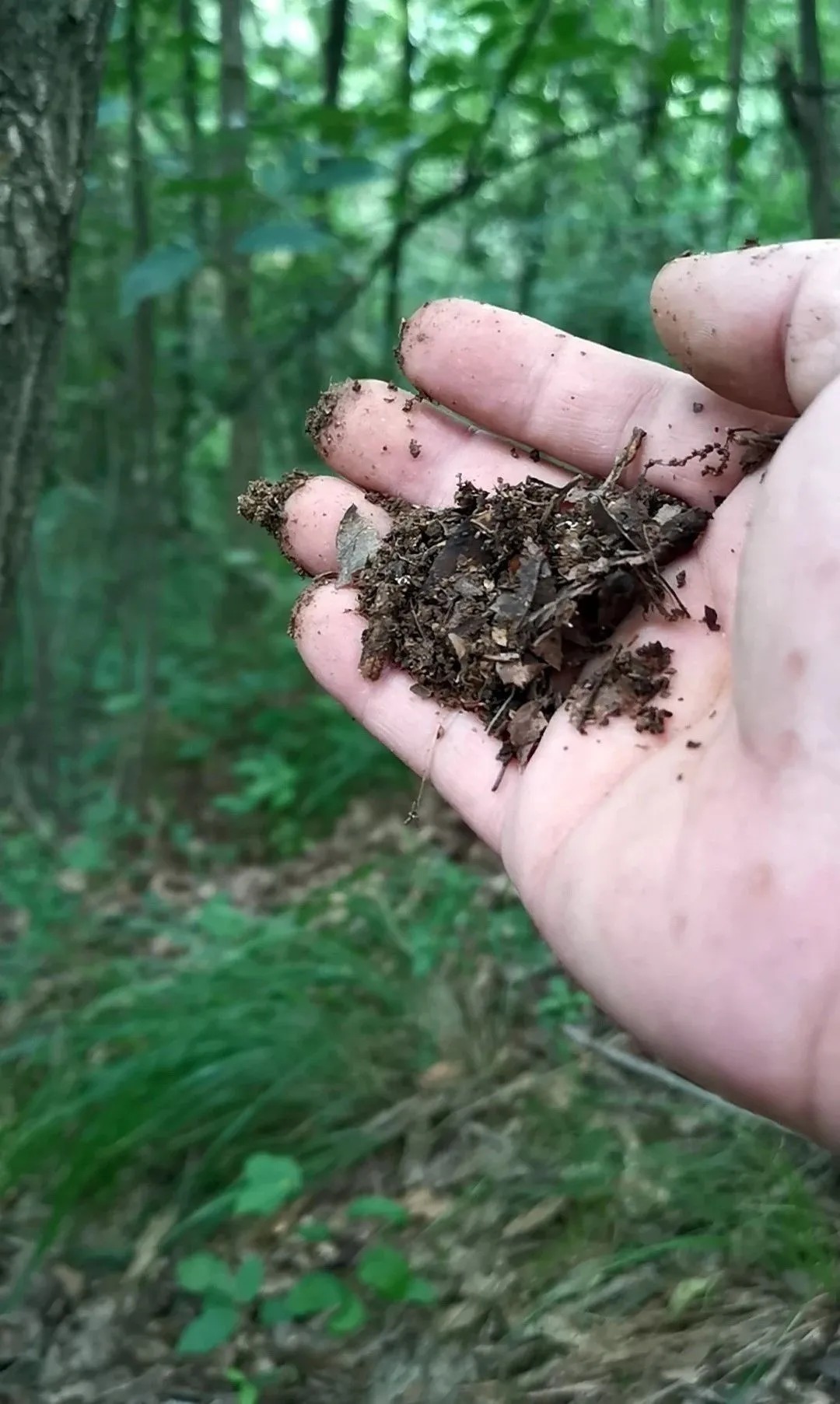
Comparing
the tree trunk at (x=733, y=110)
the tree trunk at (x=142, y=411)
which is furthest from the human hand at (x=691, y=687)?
the tree trunk at (x=142, y=411)

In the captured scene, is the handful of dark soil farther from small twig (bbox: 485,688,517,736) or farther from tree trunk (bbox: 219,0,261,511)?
tree trunk (bbox: 219,0,261,511)

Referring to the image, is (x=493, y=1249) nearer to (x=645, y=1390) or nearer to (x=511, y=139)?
(x=645, y=1390)

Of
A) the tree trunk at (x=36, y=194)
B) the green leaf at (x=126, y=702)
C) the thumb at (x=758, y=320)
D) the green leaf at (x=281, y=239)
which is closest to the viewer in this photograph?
the thumb at (x=758, y=320)

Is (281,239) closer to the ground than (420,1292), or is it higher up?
higher up

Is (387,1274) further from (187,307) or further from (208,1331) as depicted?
(187,307)

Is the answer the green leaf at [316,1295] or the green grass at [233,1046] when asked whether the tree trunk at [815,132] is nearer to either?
the green grass at [233,1046]

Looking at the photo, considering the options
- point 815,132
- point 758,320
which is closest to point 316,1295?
point 758,320

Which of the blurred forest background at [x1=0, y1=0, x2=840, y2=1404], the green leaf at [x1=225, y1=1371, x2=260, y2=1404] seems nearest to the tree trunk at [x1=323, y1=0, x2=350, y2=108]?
the blurred forest background at [x1=0, y1=0, x2=840, y2=1404]
